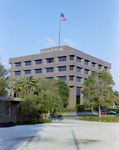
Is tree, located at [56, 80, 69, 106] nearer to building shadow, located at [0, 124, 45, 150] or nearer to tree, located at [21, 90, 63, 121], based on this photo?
tree, located at [21, 90, 63, 121]

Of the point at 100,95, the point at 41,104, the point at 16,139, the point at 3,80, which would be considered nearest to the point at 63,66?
the point at 100,95

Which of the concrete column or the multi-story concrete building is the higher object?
the multi-story concrete building

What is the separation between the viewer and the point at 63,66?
7875 centimetres

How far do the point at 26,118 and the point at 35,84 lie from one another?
17.3 m

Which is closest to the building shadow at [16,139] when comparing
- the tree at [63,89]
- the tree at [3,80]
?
the tree at [3,80]

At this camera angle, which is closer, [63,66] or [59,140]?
[59,140]

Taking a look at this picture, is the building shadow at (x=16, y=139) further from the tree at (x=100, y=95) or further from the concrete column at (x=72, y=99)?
the concrete column at (x=72, y=99)

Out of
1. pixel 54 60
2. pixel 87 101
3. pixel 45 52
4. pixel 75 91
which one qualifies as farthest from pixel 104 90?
pixel 45 52

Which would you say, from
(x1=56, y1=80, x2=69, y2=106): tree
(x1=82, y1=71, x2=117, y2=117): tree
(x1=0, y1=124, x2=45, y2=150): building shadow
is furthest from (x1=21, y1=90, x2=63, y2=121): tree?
(x1=56, y1=80, x2=69, y2=106): tree

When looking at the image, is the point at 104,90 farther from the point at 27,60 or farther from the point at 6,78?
the point at 27,60

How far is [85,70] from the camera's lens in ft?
277

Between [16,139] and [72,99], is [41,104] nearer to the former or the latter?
[16,139]

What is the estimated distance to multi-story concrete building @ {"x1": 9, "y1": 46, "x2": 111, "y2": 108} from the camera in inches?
3009

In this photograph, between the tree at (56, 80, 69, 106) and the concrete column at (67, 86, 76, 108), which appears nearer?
the tree at (56, 80, 69, 106)
